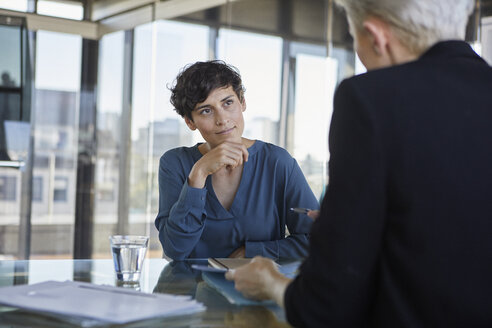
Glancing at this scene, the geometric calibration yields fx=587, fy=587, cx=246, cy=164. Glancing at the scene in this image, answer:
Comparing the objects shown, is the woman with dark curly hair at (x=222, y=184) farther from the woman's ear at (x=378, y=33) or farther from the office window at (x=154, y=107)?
the office window at (x=154, y=107)

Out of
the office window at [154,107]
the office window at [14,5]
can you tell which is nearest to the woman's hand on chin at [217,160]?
the office window at [154,107]

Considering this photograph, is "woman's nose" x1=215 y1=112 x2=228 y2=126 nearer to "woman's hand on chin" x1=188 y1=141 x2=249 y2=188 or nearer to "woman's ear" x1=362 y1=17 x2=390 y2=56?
"woman's hand on chin" x1=188 y1=141 x2=249 y2=188

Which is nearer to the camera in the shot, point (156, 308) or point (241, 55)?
point (156, 308)

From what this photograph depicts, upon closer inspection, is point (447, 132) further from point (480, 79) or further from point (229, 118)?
point (229, 118)

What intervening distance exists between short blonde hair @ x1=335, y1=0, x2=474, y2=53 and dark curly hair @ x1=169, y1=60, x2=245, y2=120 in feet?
3.73

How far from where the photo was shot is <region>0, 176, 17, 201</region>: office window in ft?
13.7

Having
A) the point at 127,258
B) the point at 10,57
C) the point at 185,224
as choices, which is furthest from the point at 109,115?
the point at 127,258

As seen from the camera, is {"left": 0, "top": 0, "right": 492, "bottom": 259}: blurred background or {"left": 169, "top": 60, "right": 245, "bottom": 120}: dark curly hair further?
{"left": 0, "top": 0, "right": 492, "bottom": 259}: blurred background

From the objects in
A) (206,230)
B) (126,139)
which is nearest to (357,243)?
(206,230)

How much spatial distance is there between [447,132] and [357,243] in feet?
0.63

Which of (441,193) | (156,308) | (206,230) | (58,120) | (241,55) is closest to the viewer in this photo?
(441,193)

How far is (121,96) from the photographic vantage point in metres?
4.49

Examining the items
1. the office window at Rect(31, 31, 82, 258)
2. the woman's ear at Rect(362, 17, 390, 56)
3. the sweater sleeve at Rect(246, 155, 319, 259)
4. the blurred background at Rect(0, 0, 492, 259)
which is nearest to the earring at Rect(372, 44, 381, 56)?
the woman's ear at Rect(362, 17, 390, 56)

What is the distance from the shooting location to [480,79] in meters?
0.85
